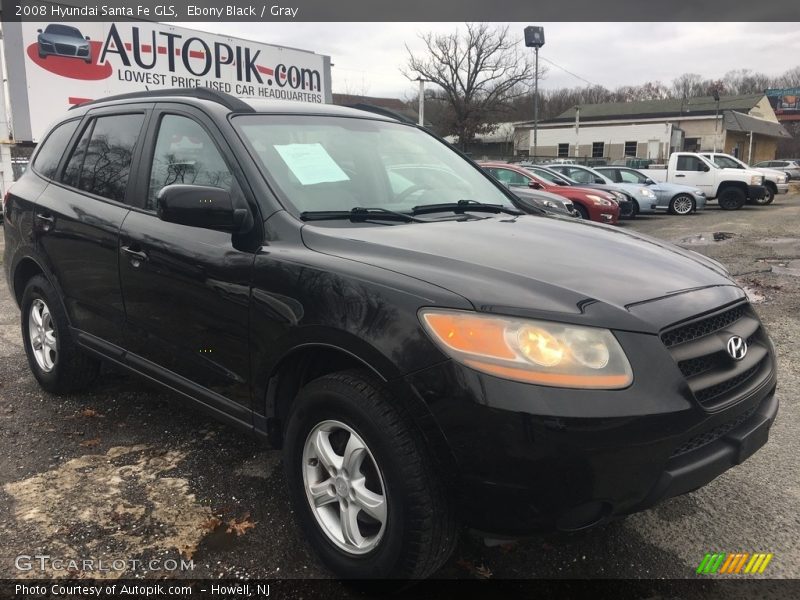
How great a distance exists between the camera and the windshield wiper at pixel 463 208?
9.77ft

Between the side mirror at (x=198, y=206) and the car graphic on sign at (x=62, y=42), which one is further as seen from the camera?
the car graphic on sign at (x=62, y=42)

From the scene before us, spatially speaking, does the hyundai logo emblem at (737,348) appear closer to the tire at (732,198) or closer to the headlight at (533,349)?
the headlight at (533,349)

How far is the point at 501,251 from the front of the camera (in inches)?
93.2

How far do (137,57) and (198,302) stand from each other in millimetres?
12367

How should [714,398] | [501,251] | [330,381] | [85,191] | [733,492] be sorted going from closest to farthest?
[714,398], [330,381], [501,251], [733,492], [85,191]

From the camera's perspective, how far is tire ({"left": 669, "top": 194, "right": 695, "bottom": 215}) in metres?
18.3

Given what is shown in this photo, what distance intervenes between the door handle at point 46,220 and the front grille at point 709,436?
11.7 feet

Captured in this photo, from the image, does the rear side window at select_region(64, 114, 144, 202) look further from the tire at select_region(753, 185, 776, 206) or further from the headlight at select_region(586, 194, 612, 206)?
the tire at select_region(753, 185, 776, 206)

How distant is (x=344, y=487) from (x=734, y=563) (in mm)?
1569

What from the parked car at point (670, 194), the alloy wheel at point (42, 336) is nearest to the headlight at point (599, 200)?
the parked car at point (670, 194)

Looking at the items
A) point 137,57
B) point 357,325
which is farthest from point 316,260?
point 137,57

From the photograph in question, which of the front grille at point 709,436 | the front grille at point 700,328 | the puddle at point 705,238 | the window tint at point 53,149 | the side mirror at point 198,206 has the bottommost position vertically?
the puddle at point 705,238

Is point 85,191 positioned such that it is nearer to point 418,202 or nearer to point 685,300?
point 418,202

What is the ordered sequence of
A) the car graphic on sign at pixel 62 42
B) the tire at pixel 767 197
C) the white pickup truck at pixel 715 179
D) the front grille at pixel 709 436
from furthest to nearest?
the tire at pixel 767 197 < the white pickup truck at pixel 715 179 < the car graphic on sign at pixel 62 42 < the front grille at pixel 709 436
